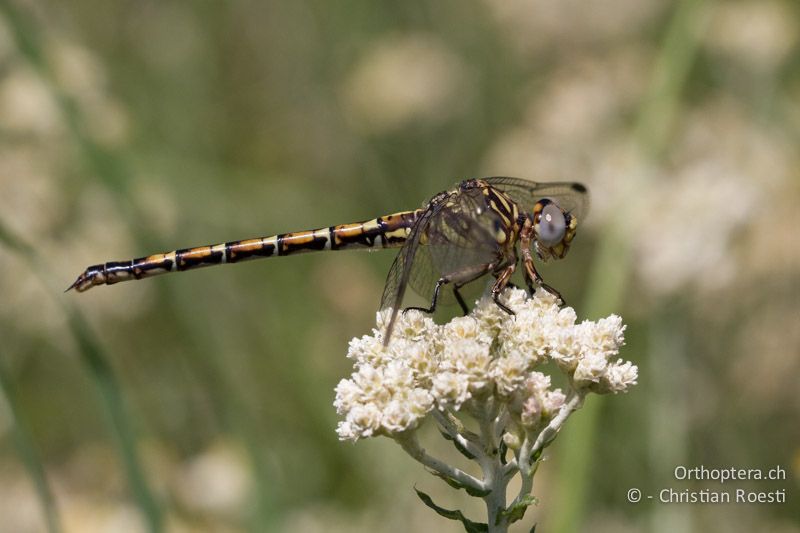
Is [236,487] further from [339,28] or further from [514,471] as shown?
[339,28]

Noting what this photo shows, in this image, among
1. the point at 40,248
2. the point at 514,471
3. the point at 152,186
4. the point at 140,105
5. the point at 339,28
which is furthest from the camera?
the point at 339,28

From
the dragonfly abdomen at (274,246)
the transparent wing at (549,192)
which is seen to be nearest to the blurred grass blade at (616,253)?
the transparent wing at (549,192)

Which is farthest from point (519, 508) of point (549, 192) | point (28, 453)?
point (549, 192)

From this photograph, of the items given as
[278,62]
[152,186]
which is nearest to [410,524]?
[152,186]

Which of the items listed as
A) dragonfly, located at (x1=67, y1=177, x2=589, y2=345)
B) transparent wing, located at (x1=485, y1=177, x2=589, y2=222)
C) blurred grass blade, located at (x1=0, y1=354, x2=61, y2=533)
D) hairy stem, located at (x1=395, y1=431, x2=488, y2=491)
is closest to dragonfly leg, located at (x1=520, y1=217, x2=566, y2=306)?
dragonfly, located at (x1=67, y1=177, x2=589, y2=345)

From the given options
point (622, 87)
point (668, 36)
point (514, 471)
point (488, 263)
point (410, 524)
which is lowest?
point (514, 471)

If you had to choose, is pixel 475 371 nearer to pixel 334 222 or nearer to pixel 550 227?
pixel 550 227

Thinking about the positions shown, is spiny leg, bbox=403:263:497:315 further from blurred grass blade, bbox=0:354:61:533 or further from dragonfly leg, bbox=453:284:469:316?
blurred grass blade, bbox=0:354:61:533
